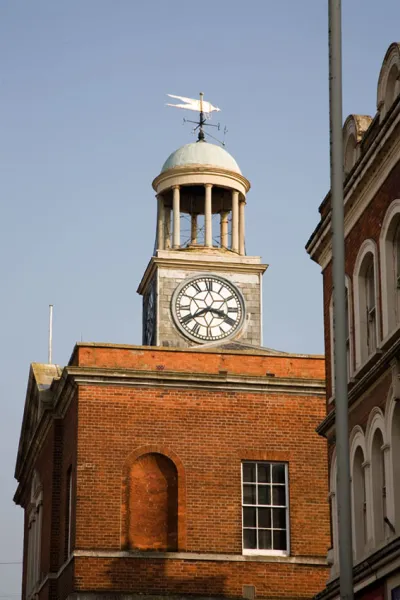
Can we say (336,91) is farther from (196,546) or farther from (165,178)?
(165,178)

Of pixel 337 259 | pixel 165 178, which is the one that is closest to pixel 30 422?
pixel 165 178

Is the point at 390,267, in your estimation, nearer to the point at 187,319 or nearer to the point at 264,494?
the point at 264,494

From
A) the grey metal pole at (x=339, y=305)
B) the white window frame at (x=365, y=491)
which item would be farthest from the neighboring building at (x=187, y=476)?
the grey metal pole at (x=339, y=305)

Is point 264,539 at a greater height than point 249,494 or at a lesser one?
lesser

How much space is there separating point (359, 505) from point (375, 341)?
9.75ft

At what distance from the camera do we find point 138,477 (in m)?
35.5

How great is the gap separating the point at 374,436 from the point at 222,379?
12.1 metres

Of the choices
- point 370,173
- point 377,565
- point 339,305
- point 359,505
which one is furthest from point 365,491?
point 339,305

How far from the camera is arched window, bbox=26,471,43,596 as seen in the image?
41.9 metres

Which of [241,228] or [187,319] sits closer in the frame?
[187,319]

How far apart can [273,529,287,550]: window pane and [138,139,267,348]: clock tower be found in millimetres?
13293

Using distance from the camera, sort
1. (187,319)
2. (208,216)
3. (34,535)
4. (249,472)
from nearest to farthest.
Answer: (249,472)
(34,535)
(208,216)
(187,319)

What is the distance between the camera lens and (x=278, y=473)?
36.3 m

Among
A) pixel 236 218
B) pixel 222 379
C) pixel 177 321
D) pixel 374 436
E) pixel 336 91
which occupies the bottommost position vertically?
pixel 374 436
